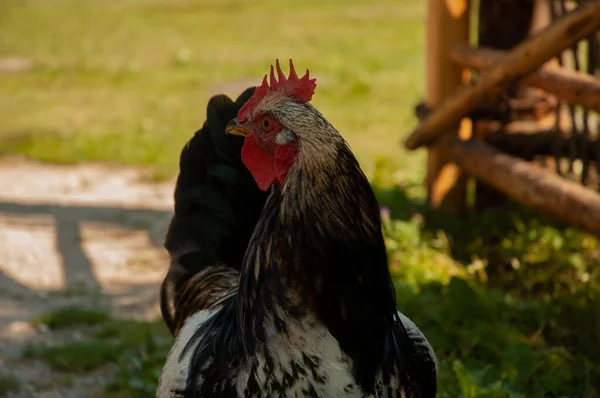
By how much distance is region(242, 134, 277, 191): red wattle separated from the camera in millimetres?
2570

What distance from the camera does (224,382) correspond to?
8.52 feet

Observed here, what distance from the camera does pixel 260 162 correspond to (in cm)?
260

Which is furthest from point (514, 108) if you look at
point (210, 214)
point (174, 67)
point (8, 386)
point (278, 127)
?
point (174, 67)

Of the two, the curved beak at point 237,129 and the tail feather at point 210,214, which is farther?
the tail feather at point 210,214

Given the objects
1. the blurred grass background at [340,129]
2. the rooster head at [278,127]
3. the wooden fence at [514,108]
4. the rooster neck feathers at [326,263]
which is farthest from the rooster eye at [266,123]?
the wooden fence at [514,108]

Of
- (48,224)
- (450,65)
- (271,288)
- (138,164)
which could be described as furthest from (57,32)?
(271,288)

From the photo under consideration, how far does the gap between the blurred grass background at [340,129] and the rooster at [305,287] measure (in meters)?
1.19

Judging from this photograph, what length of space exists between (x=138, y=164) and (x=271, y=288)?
6.48m

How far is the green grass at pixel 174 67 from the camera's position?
31.4ft

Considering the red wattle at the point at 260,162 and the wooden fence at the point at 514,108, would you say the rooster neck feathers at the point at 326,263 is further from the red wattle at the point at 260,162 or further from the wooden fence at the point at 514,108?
the wooden fence at the point at 514,108

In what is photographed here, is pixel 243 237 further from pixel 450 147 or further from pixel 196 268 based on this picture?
pixel 450 147

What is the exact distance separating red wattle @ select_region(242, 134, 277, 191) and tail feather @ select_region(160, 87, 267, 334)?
2.36 feet

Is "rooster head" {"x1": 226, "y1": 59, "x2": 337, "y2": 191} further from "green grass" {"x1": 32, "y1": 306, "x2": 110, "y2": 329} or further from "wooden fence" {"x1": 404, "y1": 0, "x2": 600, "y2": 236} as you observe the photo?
"green grass" {"x1": 32, "y1": 306, "x2": 110, "y2": 329}

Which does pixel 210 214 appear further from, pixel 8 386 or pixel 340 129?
pixel 340 129
